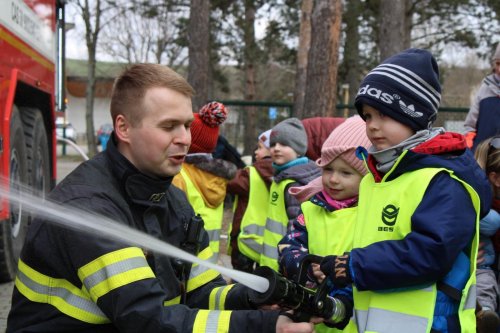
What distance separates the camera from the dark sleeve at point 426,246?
7.80 feet

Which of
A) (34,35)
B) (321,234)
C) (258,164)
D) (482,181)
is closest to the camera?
(482,181)

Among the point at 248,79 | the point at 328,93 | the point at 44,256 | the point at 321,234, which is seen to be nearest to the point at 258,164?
the point at 321,234

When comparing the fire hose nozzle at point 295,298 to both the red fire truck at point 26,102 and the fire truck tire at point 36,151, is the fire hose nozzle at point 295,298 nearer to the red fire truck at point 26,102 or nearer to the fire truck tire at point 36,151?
the red fire truck at point 26,102

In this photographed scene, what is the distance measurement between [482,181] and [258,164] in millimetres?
2724

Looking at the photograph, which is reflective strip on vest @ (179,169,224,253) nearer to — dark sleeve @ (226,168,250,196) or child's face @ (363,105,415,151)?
dark sleeve @ (226,168,250,196)

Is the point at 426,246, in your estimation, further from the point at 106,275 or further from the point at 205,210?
the point at 205,210

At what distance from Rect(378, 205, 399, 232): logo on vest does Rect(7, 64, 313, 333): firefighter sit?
2.06 feet

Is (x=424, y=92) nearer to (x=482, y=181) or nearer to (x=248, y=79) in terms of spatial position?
(x=482, y=181)

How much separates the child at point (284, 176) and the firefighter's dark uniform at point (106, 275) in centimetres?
209

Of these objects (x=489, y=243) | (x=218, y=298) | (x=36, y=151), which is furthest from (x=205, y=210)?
(x=36, y=151)

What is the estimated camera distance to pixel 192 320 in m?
2.22

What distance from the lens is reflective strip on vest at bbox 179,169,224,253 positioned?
15.6 feet

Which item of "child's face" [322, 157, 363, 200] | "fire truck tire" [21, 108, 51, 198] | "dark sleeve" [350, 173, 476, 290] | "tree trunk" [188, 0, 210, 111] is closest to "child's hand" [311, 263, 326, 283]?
"dark sleeve" [350, 173, 476, 290]

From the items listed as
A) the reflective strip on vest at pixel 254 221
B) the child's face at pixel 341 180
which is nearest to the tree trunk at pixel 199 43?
the reflective strip on vest at pixel 254 221
